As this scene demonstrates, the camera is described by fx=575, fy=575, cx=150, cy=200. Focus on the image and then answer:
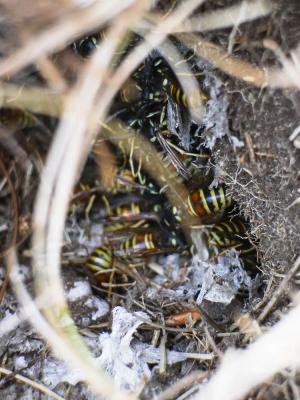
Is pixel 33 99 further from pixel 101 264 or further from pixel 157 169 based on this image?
pixel 101 264

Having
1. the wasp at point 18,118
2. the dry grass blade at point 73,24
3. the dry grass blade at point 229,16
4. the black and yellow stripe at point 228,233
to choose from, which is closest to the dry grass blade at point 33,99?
the wasp at point 18,118

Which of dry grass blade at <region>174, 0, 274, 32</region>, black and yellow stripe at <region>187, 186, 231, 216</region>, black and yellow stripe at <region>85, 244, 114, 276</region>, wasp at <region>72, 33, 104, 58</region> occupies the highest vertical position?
wasp at <region>72, 33, 104, 58</region>

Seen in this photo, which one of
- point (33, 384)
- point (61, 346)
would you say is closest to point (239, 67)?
point (61, 346)

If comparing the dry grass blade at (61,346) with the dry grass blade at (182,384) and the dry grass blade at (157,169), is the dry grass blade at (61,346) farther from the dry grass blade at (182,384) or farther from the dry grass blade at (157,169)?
the dry grass blade at (157,169)

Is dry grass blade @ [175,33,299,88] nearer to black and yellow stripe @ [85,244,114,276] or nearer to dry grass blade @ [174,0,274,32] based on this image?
dry grass blade @ [174,0,274,32]

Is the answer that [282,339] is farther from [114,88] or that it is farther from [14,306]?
[14,306]

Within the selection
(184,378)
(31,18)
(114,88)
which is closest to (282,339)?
(184,378)

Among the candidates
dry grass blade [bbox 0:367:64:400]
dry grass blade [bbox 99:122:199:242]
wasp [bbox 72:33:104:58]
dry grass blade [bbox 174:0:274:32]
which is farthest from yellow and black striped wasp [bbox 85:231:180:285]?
dry grass blade [bbox 174:0:274:32]
